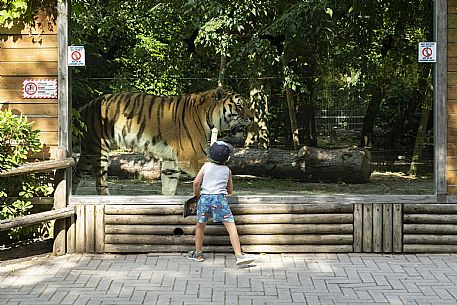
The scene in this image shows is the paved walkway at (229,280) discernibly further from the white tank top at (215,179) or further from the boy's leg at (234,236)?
the white tank top at (215,179)

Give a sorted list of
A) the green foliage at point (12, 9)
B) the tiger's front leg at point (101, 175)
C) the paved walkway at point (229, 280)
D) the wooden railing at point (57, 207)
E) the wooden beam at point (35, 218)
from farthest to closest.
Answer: the tiger's front leg at point (101, 175) < the green foliage at point (12, 9) < the wooden railing at point (57, 207) < the wooden beam at point (35, 218) < the paved walkway at point (229, 280)

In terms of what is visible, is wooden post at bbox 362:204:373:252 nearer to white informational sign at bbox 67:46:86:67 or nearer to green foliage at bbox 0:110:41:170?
white informational sign at bbox 67:46:86:67

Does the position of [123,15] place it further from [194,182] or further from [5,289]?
[5,289]

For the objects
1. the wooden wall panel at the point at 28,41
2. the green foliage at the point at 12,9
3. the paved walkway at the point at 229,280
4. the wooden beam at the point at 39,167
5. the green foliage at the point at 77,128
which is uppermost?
the green foliage at the point at 12,9

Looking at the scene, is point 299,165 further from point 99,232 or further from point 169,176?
point 99,232

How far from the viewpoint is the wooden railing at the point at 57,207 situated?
296 inches

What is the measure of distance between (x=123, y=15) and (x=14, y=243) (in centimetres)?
277

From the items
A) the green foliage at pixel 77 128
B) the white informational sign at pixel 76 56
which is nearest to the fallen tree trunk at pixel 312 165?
the green foliage at pixel 77 128

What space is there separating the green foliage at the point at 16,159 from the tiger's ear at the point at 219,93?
1.98m

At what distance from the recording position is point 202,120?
850 cm

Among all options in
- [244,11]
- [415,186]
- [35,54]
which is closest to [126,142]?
[35,54]

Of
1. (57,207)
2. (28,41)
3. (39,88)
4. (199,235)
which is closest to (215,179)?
(199,235)

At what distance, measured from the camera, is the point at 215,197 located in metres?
7.68

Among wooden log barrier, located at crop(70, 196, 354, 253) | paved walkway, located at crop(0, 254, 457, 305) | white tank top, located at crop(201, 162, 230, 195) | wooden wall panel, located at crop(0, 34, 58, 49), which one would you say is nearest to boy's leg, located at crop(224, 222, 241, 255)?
paved walkway, located at crop(0, 254, 457, 305)
